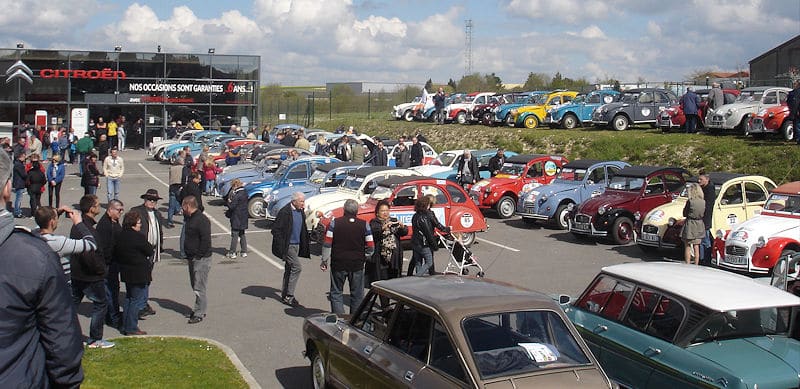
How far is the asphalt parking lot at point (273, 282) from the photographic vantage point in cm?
1041

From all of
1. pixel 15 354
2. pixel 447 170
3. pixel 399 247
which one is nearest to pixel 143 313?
pixel 399 247

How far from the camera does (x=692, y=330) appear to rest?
711 centimetres

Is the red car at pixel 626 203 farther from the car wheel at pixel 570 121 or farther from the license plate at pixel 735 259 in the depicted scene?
the car wheel at pixel 570 121

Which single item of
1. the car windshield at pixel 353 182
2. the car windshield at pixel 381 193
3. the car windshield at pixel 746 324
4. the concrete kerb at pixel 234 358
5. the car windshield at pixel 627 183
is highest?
the car windshield at pixel 627 183

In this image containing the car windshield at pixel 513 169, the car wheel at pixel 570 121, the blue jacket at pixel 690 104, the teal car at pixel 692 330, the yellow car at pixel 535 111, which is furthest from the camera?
the yellow car at pixel 535 111

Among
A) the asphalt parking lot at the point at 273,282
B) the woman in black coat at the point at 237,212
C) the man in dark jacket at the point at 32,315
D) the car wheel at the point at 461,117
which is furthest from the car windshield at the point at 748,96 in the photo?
the man in dark jacket at the point at 32,315

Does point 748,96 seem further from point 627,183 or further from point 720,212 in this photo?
point 720,212

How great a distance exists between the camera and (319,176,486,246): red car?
17750 mm

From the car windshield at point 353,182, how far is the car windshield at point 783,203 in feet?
31.0

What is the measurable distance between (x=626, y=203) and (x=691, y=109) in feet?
39.5

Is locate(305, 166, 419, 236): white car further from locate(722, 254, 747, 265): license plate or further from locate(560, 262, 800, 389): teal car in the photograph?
locate(560, 262, 800, 389): teal car

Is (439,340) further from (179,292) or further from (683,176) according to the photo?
(683,176)

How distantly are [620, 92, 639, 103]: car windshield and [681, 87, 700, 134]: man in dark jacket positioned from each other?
3348 mm

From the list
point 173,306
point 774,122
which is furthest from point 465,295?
point 774,122
